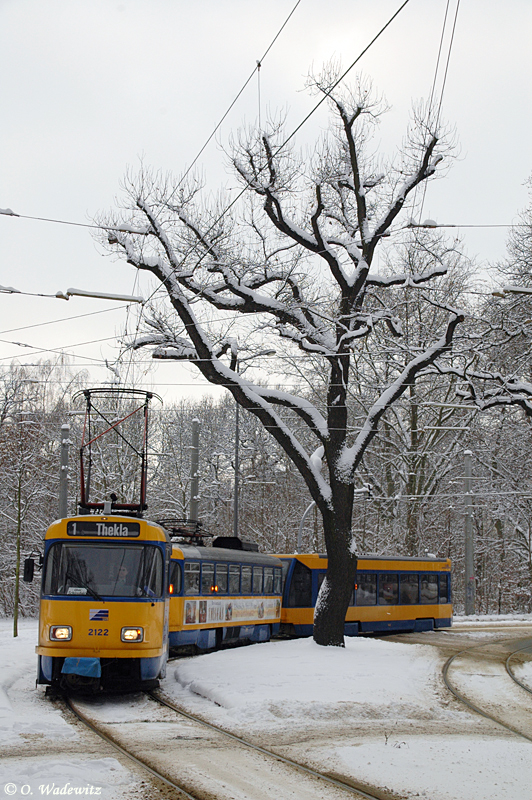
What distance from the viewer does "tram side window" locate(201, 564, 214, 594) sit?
18141 millimetres

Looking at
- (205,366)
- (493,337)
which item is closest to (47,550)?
(205,366)

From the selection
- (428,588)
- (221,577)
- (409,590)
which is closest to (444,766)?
(221,577)

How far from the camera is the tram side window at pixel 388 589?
26.8 m

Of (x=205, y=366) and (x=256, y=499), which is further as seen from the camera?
(x=256, y=499)

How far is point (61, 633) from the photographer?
11.5 m

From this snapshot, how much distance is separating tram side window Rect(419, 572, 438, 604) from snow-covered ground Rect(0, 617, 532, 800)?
37.1 feet

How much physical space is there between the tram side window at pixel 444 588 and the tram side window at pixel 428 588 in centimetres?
41

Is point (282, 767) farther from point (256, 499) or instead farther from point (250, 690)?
point (256, 499)

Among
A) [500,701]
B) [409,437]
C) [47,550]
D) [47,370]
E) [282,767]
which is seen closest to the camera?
[282,767]

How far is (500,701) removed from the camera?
12.9 metres

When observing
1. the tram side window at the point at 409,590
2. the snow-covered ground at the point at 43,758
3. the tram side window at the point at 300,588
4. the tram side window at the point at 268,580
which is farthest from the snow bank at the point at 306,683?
the tram side window at the point at 409,590

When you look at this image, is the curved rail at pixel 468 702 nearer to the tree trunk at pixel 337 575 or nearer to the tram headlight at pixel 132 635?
the tree trunk at pixel 337 575

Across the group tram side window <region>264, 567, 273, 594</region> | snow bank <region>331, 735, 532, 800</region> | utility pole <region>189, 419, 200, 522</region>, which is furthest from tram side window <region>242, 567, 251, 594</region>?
snow bank <region>331, 735, 532, 800</region>

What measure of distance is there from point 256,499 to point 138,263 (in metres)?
32.0
